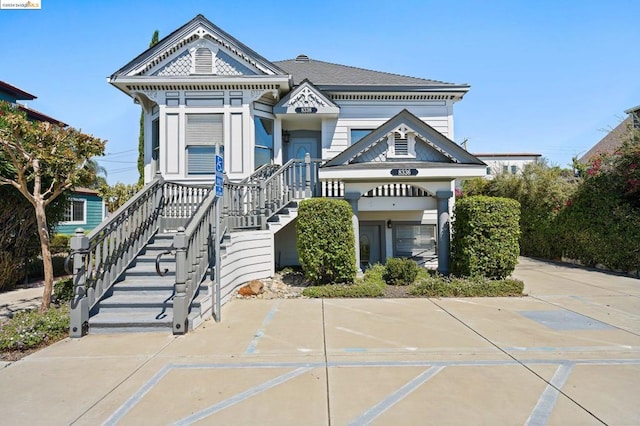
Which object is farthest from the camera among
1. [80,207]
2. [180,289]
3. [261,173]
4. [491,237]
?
[80,207]

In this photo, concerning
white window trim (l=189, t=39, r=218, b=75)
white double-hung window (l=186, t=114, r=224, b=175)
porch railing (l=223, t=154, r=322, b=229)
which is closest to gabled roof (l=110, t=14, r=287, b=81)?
white window trim (l=189, t=39, r=218, b=75)

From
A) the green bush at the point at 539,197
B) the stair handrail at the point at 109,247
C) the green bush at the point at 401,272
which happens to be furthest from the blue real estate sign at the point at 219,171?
the green bush at the point at 539,197

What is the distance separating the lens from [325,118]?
1153 centimetres

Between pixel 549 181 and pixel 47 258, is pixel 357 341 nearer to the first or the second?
pixel 47 258

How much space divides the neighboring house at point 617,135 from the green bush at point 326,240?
32.7 feet

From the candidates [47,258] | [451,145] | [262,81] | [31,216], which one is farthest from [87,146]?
[451,145]

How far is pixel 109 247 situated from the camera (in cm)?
627

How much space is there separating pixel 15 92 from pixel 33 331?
1227 inches

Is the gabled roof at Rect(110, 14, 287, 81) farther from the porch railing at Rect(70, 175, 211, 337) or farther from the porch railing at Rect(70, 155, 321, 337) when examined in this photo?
the porch railing at Rect(70, 175, 211, 337)

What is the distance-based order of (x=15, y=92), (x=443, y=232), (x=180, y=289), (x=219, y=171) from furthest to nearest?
(x=15, y=92) < (x=443, y=232) < (x=219, y=171) < (x=180, y=289)

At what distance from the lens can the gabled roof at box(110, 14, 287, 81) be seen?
10539mm

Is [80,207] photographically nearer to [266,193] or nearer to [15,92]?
[15,92]

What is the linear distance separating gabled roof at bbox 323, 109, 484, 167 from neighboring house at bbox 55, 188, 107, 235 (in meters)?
20.6

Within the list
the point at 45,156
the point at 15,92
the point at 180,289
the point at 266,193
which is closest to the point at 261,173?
the point at 266,193
